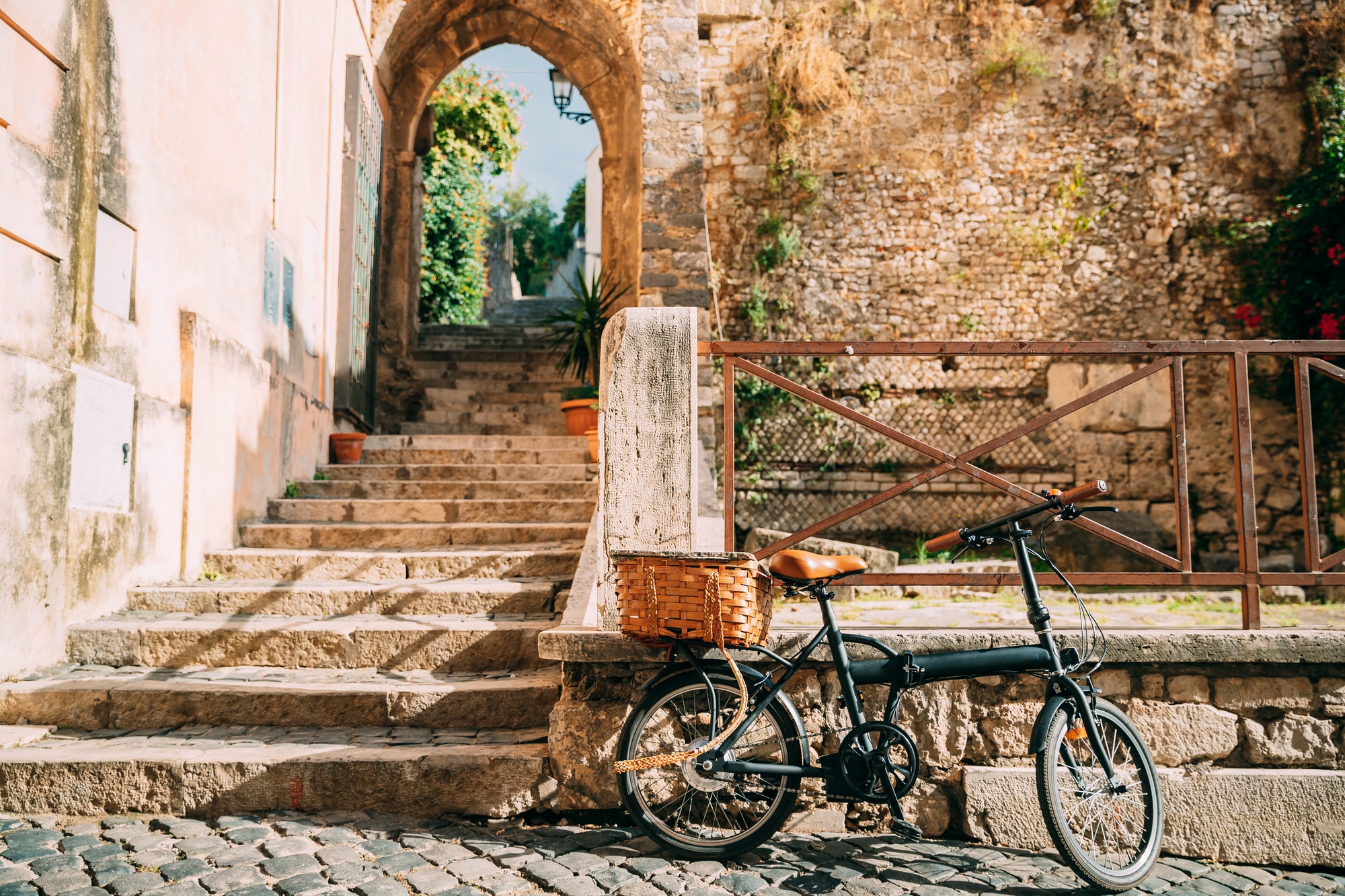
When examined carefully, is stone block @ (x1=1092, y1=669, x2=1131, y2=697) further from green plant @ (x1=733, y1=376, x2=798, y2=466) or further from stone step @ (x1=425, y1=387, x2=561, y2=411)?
stone step @ (x1=425, y1=387, x2=561, y2=411)

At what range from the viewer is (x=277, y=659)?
3.93m

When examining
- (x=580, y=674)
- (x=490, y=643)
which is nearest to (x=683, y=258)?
(x=490, y=643)

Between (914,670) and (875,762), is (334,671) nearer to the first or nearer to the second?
(875,762)

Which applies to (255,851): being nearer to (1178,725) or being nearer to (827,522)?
(827,522)

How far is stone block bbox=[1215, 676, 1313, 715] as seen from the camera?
3094 mm

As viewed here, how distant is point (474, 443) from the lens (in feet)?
23.1

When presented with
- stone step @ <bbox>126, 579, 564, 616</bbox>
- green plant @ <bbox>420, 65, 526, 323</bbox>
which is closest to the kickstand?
stone step @ <bbox>126, 579, 564, 616</bbox>

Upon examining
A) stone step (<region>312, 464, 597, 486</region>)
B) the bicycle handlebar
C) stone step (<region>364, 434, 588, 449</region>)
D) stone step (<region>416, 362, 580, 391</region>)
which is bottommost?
the bicycle handlebar

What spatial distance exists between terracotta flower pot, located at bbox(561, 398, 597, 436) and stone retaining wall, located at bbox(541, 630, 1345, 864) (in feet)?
13.9

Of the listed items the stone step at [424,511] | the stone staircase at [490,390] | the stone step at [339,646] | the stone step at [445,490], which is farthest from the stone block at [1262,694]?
the stone staircase at [490,390]

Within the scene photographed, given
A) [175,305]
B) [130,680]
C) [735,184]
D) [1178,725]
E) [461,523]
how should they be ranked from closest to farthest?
[1178,725], [130,680], [175,305], [461,523], [735,184]

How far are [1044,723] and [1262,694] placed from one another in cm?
98

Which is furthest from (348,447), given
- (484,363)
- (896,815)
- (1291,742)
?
(1291,742)

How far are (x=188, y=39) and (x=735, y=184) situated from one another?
5.78m
